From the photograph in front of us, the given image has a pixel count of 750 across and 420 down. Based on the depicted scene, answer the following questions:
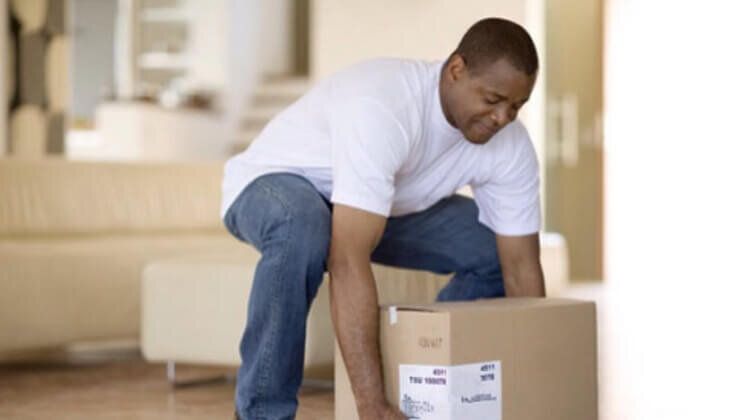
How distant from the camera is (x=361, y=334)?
219 centimetres

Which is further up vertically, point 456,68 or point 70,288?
point 456,68

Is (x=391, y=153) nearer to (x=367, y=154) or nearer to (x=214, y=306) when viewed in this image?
(x=367, y=154)

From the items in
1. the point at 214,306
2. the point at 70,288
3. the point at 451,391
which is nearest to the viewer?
the point at 451,391

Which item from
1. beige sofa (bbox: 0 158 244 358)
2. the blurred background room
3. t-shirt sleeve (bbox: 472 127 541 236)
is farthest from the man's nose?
beige sofa (bbox: 0 158 244 358)

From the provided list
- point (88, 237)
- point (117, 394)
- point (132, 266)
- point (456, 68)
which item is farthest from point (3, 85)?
point (456, 68)

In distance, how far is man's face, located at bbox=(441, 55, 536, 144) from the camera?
2.22m

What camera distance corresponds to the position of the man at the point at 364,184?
2.20 metres

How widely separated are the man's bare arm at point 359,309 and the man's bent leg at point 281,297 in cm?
7

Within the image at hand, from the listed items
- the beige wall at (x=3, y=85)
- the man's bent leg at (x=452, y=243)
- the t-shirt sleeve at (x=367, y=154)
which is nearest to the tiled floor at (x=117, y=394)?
the man's bent leg at (x=452, y=243)

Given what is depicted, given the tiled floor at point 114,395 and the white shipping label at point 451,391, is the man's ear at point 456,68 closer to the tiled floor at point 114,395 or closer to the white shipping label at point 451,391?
the white shipping label at point 451,391

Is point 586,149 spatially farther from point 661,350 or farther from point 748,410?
point 748,410

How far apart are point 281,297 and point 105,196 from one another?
2041 mm

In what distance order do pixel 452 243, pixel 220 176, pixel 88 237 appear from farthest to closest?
pixel 220 176 < pixel 88 237 < pixel 452 243

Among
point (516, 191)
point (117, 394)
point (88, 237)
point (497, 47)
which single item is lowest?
point (117, 394)
